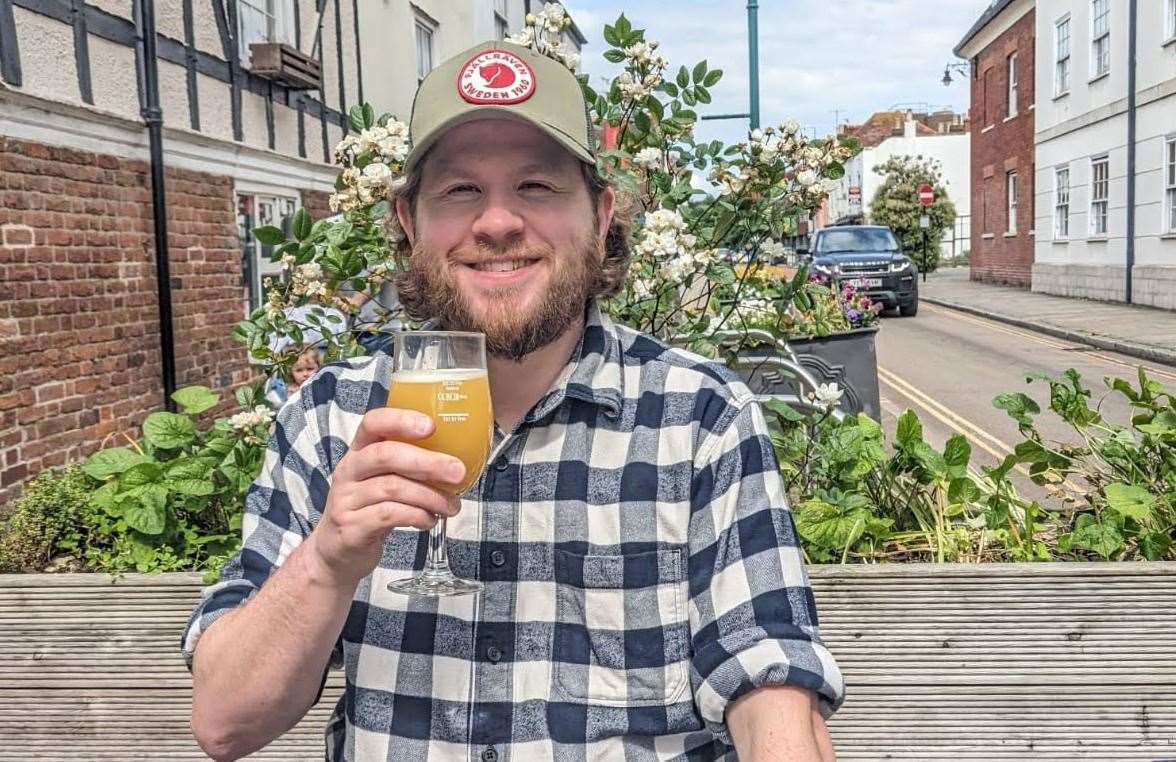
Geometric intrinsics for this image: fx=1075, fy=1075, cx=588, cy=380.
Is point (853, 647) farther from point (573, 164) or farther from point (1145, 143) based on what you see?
point (1145, 143)

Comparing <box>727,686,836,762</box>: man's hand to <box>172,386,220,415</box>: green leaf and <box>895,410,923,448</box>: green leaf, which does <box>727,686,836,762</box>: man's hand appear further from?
<box>172,386,220,415</box>: green leaf

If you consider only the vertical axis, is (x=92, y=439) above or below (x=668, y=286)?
below

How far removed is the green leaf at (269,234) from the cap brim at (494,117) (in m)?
1.31

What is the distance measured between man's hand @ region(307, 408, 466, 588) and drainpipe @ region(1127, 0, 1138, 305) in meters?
19.5

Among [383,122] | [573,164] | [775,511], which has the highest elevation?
[383,122]

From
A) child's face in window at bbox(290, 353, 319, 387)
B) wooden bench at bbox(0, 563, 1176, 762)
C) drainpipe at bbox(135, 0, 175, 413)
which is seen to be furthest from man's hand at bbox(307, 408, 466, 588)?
drainpipe at bbox(135, 0, 175, 413)

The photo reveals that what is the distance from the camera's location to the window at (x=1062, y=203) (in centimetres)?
2230

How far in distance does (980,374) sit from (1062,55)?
13500 millimetres

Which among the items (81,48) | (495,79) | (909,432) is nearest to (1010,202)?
(81,48)

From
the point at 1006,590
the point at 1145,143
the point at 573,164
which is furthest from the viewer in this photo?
the point at 1145,143

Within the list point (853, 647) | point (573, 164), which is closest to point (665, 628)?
point (573, 164)

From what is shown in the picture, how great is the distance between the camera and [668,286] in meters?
3.07

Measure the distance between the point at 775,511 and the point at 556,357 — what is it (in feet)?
1.42

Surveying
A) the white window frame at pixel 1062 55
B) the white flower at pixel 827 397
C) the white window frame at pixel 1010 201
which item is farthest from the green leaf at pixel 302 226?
the white window frame at pixel 1010 201
